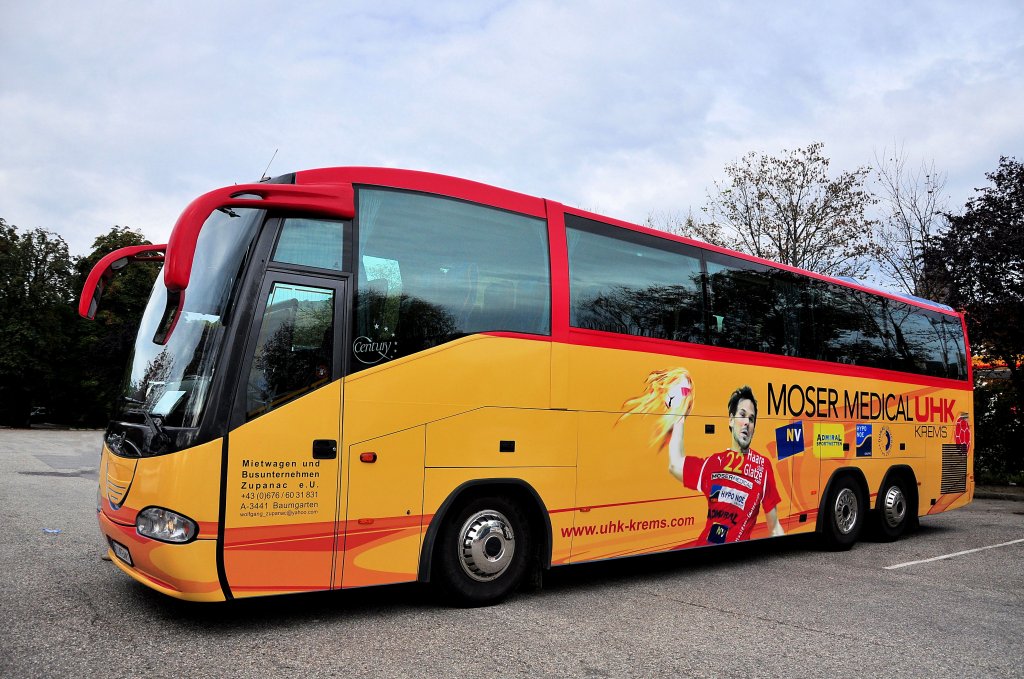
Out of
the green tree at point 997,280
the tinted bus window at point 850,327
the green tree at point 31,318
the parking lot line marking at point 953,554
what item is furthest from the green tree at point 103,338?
the parking lot line marking at point 953,554

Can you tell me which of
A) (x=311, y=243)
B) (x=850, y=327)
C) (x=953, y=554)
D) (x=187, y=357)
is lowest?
(x=953, y=554)

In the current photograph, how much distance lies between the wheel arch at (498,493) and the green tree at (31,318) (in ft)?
153

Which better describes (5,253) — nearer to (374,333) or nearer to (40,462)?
(40,462)

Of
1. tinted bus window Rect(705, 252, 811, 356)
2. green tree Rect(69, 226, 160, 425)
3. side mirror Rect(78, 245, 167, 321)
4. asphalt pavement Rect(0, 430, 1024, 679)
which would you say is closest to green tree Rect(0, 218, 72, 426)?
green tree Rect(69, 226, 160, 425)

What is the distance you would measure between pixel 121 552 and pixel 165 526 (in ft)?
2.41

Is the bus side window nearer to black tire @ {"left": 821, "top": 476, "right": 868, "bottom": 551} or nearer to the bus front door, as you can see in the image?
the bus front door

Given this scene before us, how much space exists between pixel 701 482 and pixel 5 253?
50.0 meters

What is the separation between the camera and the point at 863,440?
1047 centimetres

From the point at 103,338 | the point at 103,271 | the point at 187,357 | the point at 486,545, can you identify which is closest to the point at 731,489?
the point at 486,545

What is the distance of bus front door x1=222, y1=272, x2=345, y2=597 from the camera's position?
17.1 feet

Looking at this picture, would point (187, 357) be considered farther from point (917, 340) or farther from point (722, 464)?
point (917, 340)

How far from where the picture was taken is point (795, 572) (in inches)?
338

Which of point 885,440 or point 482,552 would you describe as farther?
point 885,440

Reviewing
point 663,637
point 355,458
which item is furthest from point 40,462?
point 663,637
